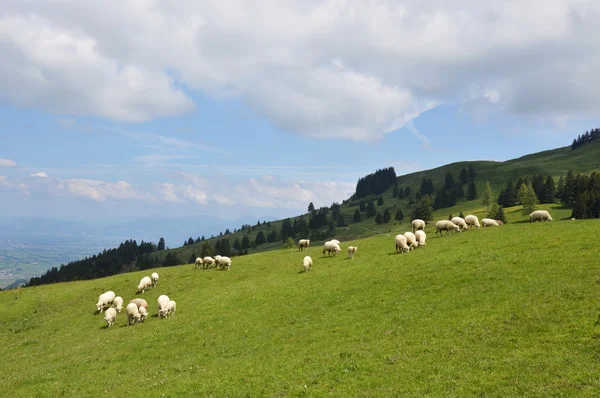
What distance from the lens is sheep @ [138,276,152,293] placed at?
45.0 metres

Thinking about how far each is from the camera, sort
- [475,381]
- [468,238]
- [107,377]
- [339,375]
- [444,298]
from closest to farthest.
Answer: [475,381] → [339,375] → [107,377] → [444,298] → [468,238]

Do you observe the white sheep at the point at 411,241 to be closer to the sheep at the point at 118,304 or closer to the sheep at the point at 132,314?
the sheep at the point at 132,314

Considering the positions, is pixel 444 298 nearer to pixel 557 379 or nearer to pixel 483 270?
pixel 483 270

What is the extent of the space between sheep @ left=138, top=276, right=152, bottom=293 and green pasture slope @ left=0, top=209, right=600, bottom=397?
175 inches

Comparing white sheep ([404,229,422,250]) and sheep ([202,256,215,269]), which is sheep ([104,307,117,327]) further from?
white sheep ([404,229,422,250])

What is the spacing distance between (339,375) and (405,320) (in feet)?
23.6

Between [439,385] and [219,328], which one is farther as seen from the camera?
[219,328]

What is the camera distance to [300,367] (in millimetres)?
17734

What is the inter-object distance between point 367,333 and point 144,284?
110 ft

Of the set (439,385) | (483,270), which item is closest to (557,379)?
(439,385)

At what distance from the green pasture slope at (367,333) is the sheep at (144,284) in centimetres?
443

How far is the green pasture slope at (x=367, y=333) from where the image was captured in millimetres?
14664

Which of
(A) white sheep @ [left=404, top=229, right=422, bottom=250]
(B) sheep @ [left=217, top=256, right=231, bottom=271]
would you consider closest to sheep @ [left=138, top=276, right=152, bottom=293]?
(B) sheep @ [left=217, top=256, right=231, bottom=271]

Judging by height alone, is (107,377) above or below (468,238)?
below
